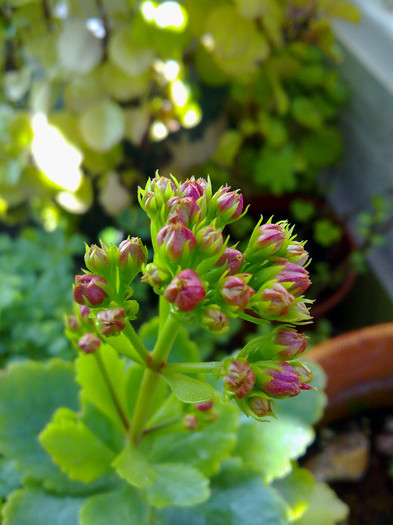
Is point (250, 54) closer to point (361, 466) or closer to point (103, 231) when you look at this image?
point (103, 231)

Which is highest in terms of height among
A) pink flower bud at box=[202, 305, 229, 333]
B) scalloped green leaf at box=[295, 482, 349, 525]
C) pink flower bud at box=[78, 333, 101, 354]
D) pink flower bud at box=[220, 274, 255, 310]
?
pink flower bud at box=[220, 274, 255, 310]

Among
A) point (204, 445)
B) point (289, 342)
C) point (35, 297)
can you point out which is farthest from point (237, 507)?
point (35, 297)

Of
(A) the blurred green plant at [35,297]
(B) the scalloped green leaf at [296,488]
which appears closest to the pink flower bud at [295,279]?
(B) the scalloped green leaf at [296,488]

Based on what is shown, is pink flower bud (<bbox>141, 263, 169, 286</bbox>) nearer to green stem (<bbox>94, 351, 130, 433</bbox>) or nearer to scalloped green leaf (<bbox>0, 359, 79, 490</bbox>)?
green stem (<bbox>94, 351, 130, 433</bbox>)

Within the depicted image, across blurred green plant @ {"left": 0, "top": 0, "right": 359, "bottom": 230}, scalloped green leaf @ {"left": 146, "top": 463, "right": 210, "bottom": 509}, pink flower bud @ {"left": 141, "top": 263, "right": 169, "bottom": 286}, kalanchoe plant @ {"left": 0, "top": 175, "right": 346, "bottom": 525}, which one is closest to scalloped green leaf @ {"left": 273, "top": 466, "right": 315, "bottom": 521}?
kalanchoe plant @ {"left": 0, "top": 175, "right": 346, "bottom": 525}

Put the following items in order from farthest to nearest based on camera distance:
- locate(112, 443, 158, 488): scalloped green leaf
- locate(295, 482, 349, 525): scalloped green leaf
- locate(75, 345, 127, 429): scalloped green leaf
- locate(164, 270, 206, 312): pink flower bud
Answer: locate(295, 482, 349, 525): scalloped green leaf → locate(75, 345, 127, 429): scalloped green leaf → locate(112, 443, 158, 488): scalloped green leaf → locate(164, 270, 206, 312): pink flower bud

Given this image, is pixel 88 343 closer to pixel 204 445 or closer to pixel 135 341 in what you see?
pixel 135 341

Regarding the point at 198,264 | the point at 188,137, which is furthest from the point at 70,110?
the point at 198,264
